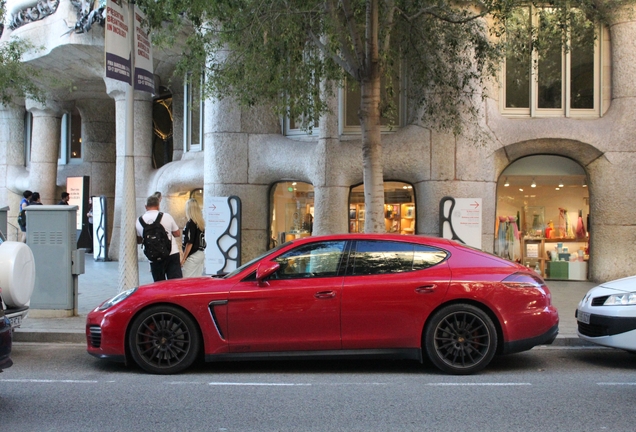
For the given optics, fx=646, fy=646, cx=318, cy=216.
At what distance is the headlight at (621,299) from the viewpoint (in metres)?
6.91

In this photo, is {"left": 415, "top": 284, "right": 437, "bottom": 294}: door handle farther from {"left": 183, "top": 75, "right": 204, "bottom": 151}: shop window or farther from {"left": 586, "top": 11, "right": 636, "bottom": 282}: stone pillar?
{"left": 183, "top": 75, "right": 204, "bottom": 151}: shop window

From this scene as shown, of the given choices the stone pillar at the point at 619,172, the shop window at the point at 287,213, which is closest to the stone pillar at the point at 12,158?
the shop window at the point at 287,213

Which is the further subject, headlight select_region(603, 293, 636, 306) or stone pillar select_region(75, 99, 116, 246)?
stone pillar select_region(75, 99, 116, 246)

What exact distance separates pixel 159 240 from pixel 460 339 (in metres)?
4.64

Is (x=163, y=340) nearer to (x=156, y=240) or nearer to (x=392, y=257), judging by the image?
(x=392, y=257)

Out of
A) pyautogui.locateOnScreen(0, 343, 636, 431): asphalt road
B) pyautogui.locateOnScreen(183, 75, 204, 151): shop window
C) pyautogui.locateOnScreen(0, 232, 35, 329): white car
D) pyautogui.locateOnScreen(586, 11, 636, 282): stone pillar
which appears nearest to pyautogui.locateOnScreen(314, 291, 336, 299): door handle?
pyautogui.locateOnScreen(0, 343, 636, 431): asphalt road

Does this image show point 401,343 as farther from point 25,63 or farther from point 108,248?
point 25,63

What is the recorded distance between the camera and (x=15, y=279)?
23.4 ft

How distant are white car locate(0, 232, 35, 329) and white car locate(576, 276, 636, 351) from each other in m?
6.36

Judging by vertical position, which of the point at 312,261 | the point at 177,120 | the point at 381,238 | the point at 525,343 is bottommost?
the point at 525,343

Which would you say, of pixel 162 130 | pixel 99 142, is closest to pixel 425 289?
pixel 162 130

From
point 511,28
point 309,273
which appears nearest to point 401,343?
point 309,273

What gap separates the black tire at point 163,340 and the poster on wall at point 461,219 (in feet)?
23.6

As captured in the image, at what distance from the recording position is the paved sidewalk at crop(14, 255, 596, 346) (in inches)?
333
